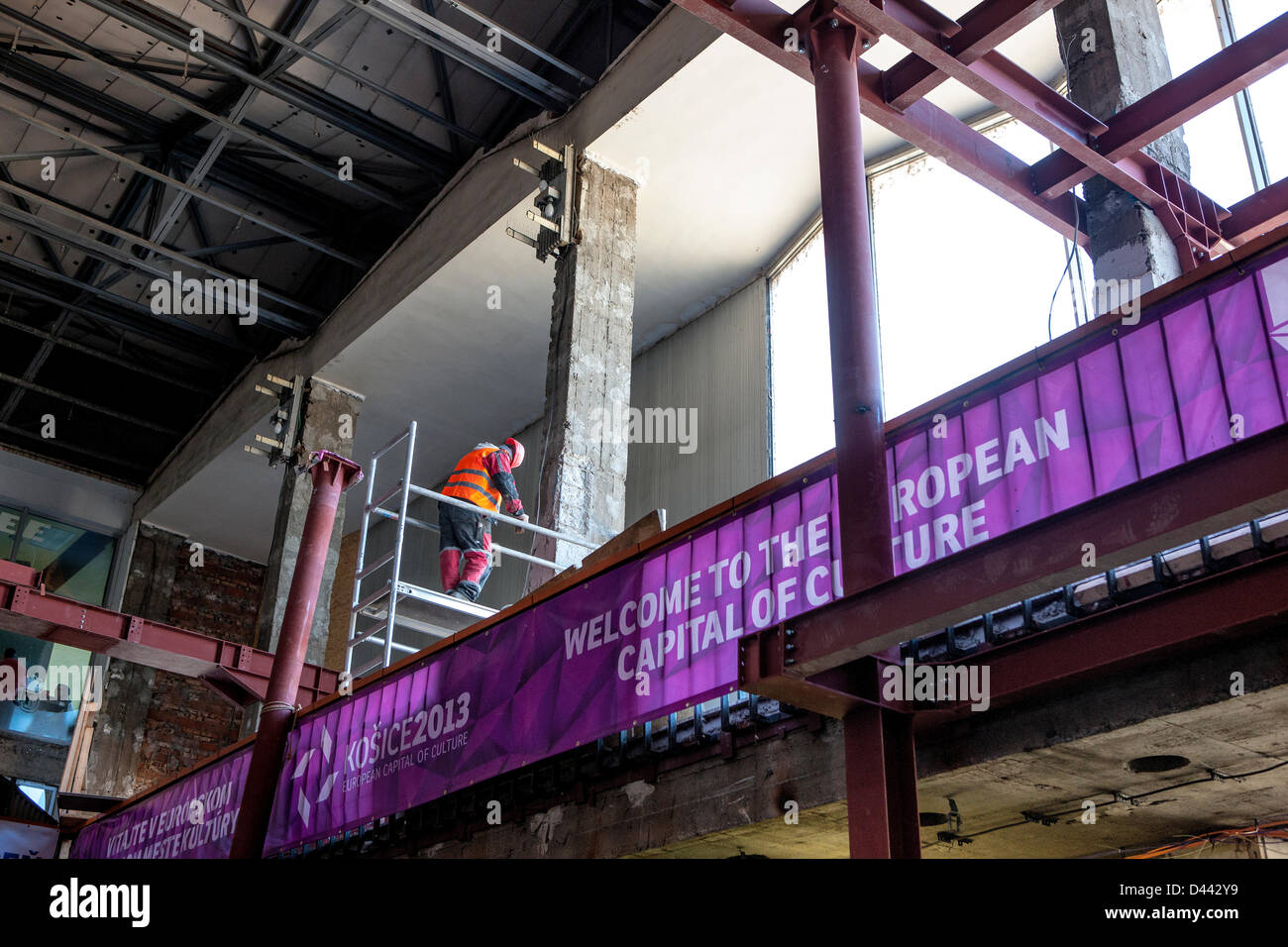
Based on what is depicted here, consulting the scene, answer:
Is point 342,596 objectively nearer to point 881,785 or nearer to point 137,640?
point 137,640

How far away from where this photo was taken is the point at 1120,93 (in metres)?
11.4

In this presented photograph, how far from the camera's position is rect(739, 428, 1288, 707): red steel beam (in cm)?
561

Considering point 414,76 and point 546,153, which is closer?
point 546,153

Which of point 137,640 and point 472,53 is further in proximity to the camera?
point 472,53

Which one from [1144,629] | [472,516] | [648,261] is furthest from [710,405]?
[1144,629]

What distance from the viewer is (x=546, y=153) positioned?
17953 millimetres

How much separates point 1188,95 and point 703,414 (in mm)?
11178

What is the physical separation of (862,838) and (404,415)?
18.5 metres

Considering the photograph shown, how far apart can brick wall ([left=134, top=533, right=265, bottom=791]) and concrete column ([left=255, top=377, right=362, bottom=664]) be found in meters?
6.06

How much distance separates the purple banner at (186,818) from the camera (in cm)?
1427

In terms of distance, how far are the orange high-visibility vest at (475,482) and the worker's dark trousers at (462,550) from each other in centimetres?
20

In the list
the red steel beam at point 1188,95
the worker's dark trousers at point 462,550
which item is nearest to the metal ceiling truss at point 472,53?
the worker's dark trousers at point 462,550
